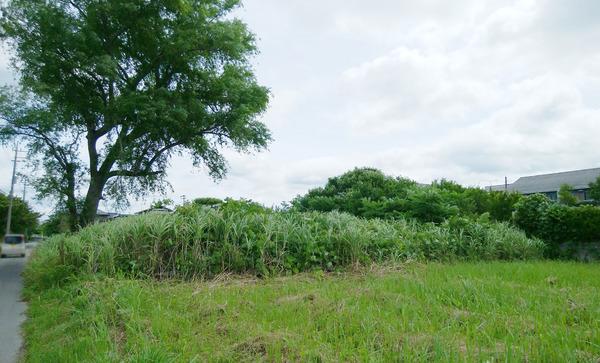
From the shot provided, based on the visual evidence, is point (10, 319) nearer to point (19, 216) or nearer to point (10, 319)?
point (10, 319)

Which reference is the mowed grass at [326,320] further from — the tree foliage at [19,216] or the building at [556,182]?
the tree foliage at [19,216]

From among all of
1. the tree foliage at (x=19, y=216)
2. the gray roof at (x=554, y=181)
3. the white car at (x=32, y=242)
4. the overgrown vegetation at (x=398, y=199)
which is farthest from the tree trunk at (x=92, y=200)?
the gray roof at (x=554, y=181)

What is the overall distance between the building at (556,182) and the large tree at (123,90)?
29.7m

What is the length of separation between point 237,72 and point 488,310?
52.0 ft

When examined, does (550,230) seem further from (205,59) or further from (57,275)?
(205,59)

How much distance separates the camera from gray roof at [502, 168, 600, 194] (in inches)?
1508

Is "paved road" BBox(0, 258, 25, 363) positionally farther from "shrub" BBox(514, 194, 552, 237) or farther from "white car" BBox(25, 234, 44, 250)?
"white car" BBox(25, 234, 44, 250)

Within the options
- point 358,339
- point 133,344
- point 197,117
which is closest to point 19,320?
point 133,344

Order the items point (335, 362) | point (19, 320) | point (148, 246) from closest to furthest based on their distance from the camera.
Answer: point (335, 362)
point (19, 320)
point (148, 246)

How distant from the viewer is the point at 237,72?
17.4 m

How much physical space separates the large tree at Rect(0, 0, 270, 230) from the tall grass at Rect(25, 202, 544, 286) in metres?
8.75

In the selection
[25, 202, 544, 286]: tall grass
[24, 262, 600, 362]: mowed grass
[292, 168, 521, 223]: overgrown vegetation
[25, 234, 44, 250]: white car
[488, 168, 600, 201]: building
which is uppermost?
[488, 168, 600, 201]: building

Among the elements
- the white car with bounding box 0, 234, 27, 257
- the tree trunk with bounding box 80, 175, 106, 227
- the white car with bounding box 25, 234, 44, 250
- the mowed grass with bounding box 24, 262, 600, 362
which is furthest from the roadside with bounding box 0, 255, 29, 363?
the white car with bounding box 0, 234, 27, 257

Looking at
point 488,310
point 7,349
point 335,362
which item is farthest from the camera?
point 7,349
